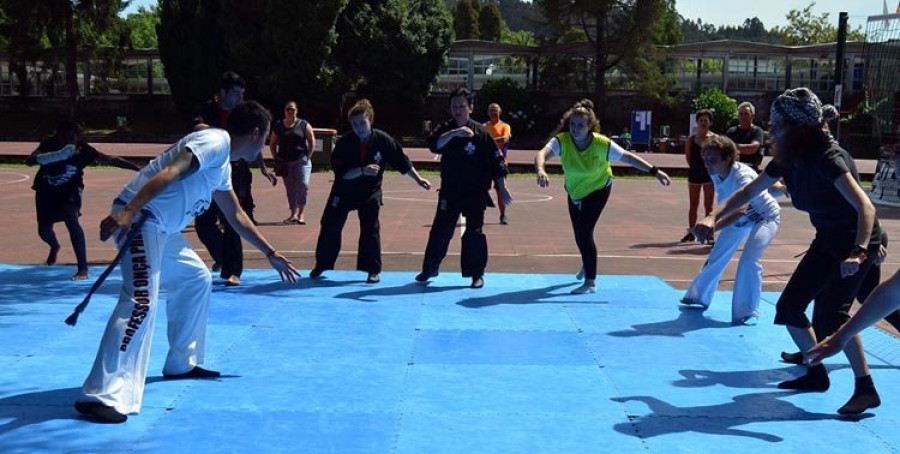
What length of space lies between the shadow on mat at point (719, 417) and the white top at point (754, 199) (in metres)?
2.34

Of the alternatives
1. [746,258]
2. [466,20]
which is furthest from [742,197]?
[466,20]

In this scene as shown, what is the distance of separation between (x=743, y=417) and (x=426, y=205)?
12.5 m

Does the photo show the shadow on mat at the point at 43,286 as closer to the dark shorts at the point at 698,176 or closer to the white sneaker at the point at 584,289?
the white sneaker at the point at 584,289

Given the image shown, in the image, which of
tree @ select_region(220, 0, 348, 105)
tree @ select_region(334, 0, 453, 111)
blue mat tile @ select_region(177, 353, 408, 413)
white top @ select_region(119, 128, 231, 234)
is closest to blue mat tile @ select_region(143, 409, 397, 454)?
blue mat tile @ select_region(177, 353, 408, 413)

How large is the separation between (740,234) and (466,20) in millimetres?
82663

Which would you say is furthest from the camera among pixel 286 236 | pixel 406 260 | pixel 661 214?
pixel 661 214

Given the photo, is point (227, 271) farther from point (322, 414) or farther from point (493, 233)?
point (493, 233)

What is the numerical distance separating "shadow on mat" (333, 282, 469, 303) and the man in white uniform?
336 cm

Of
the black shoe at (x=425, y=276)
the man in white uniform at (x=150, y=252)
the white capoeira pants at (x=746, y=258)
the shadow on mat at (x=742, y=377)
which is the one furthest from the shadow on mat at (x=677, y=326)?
the man in white uniform at (x=150, y=252)

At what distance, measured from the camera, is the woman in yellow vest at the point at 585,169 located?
893 cm

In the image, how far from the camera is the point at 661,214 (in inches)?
672

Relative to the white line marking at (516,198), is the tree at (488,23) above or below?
above

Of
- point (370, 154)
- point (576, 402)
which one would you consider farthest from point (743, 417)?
point (370, 154)

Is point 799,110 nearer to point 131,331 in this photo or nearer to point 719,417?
point 719,417
